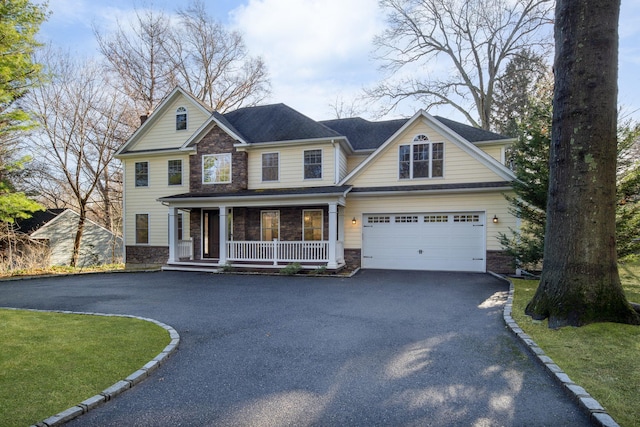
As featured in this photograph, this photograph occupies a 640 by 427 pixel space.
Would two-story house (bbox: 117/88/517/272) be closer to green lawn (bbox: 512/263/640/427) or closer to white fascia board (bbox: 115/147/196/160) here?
white fascia board (bbox: 115/147/196/160)

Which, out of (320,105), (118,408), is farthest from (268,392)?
(320,105)

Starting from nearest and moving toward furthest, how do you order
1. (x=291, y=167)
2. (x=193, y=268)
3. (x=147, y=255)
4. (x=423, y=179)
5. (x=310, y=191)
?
1. (x=310, y=191)
2. (x=423, y=179)
3. (x=193, y=268)
4. (x=291, y=167)
5. (x=147, y=255)

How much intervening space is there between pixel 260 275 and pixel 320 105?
18878 mm

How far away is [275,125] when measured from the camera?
1641cm

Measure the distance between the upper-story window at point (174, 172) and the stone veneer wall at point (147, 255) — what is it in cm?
331

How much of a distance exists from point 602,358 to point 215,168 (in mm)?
14842

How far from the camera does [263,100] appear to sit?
28078 millimetres

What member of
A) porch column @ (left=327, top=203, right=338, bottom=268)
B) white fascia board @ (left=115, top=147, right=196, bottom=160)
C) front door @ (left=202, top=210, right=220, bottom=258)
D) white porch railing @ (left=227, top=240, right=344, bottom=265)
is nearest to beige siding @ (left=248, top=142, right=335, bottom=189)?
porch column @ (left=327, top=203, right=338, bottom=268)

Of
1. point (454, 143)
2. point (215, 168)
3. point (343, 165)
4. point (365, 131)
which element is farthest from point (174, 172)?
point (454, 143)

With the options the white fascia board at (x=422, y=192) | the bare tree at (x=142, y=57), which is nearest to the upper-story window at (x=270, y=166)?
the white fascia board at (x=422, y=192)

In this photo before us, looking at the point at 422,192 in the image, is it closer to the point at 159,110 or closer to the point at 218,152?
the point at 218,152

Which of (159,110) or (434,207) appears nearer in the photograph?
(434,207)

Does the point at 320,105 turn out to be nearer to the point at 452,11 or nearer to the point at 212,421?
the point at 452,11

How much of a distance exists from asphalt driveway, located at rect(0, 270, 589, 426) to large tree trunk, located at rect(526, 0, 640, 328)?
1417 millimetres
